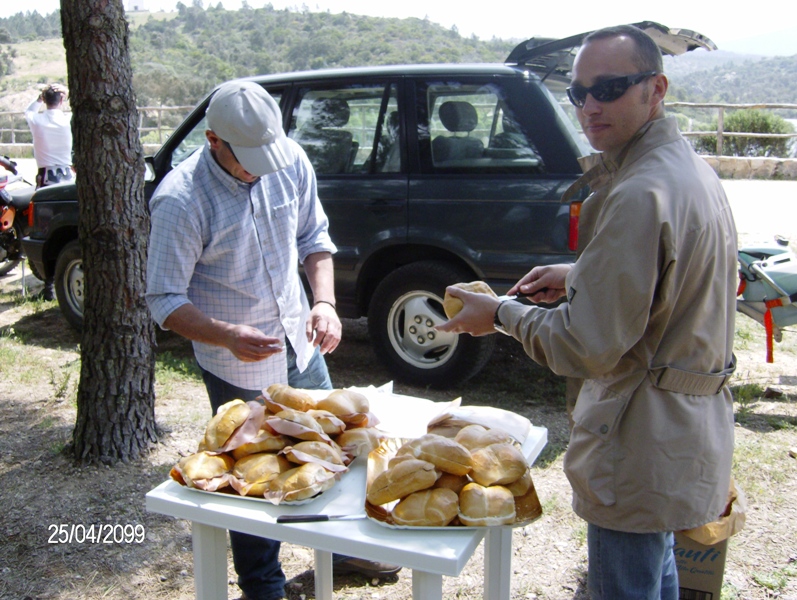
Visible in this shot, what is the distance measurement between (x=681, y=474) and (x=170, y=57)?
233 feet

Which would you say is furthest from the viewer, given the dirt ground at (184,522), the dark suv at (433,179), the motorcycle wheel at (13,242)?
the motorcycle wheel at (13,242)

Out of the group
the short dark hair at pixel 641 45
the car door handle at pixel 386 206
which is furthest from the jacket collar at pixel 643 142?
the car door handle at pixel 386 206

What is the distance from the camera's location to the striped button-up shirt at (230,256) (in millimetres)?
2361

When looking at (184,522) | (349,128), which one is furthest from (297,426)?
(349,128)

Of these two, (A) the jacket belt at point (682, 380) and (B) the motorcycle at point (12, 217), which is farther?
(B) the motorcycle at point (12, 217)

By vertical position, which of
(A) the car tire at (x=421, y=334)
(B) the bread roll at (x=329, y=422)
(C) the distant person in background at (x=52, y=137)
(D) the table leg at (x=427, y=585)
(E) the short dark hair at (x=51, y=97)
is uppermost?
(E) the short dark hair at (x=51, y=97)

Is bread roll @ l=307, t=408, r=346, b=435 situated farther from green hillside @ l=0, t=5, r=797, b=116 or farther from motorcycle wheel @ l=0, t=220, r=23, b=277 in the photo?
green hillside @ l=0, t=5, r=797, b=116

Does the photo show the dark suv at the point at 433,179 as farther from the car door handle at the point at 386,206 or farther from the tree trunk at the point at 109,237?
the tree trunk at the point at 109,237

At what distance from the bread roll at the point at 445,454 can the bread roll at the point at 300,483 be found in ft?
0.71

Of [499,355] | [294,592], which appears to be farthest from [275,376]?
[499,355]

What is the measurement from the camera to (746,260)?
487cm

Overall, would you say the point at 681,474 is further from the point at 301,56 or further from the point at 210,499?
the point at 301,56

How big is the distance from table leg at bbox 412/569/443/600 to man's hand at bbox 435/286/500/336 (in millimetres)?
592
